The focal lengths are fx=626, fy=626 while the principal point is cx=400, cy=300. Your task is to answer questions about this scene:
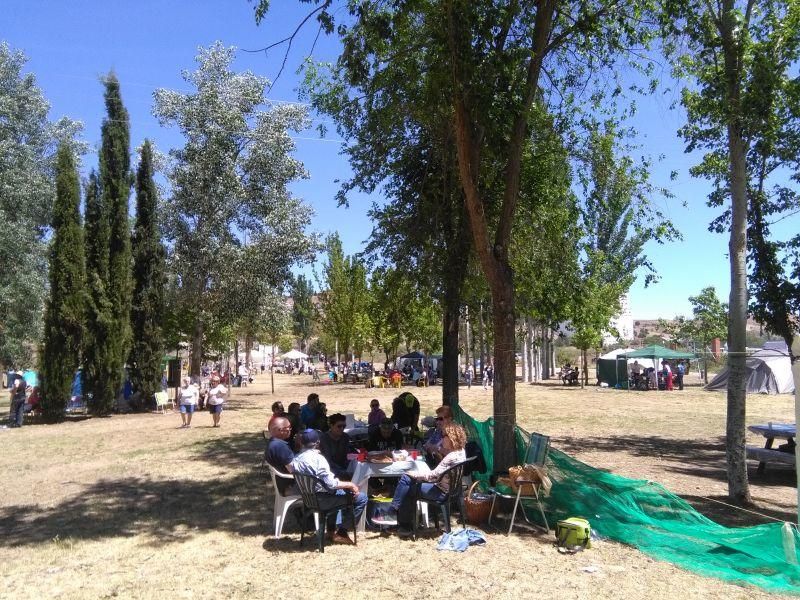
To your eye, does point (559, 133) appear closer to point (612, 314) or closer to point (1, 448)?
point (1, 448)

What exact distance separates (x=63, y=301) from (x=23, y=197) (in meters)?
6.23

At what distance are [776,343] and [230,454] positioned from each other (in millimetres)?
27037

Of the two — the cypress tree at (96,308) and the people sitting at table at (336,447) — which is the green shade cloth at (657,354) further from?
the people sitting at table at (336,447)

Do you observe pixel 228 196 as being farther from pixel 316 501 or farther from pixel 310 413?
pixel 316 501

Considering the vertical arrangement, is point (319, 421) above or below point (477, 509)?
above

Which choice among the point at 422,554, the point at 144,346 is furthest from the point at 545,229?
the point at 144,346

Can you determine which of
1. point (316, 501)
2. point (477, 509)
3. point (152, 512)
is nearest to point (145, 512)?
point (152, 512)

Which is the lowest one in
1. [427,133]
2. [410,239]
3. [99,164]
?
[410,239]

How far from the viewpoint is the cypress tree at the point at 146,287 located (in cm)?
2092

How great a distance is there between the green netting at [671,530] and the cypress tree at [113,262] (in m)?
15.9

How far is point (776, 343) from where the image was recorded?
A: 29344mm

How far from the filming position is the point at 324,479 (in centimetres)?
618

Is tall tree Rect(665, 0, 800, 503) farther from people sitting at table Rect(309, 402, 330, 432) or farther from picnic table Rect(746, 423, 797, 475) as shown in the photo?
people sitting at table Rect(309, 402, 330, 432)

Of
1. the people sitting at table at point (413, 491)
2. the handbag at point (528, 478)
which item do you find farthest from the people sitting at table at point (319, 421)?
the handbag at point (528, 478)
